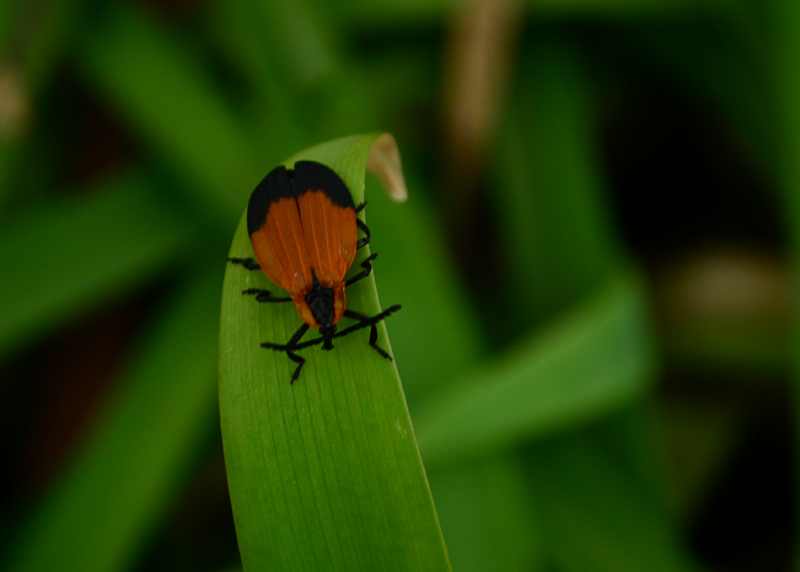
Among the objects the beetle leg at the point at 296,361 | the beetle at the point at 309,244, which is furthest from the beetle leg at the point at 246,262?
the beetle leg at the point at 296,361

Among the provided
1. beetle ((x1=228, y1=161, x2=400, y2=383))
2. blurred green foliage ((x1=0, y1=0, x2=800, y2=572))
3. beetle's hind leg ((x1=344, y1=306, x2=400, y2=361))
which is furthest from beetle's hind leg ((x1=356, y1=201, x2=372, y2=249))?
blurred green foliage ((x1=0, y1=0, x2=800, y2=572))

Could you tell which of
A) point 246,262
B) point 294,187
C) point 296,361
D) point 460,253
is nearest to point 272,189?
point 294,187

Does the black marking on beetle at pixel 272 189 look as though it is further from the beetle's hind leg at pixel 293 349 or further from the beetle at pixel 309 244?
the beetle's hind leg at pixel 293 349

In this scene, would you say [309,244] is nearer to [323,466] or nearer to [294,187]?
[294,187]

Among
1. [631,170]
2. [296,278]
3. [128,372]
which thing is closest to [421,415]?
[296,278]

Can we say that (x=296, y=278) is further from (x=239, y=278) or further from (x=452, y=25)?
(x=452, y=25)

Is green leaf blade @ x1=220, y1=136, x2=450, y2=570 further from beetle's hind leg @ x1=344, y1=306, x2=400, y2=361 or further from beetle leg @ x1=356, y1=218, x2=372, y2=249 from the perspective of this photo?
beetle leg @ x1=356, y1=218, x2=372, y2=249
